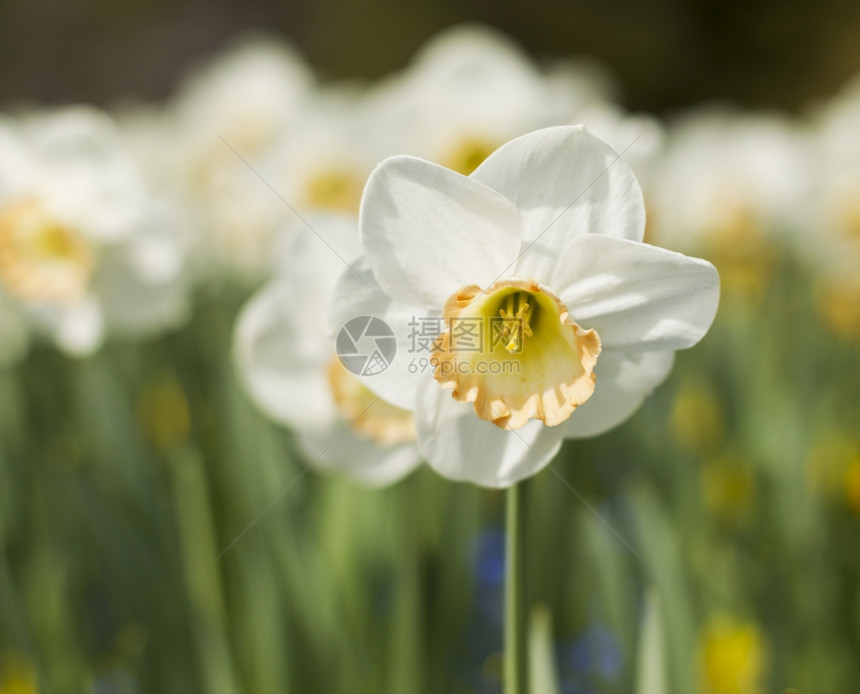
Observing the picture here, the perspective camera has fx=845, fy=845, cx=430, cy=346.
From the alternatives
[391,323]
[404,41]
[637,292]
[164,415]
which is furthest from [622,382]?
[404,41]

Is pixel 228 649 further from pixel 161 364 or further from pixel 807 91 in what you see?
pixel 807 91

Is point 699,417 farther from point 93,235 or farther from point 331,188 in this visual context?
point 93,235

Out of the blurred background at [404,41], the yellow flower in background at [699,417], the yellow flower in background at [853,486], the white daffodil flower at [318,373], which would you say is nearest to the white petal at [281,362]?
the white daffodil flower at [318,373]

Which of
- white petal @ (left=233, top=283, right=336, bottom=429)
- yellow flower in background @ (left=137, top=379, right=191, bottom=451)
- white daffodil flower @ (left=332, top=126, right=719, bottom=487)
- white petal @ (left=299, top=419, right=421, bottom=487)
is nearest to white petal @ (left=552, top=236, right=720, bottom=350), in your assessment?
white daffodil flower @ (left=332, top=126, right=719, bottom=487)

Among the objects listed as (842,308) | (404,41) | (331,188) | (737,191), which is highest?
(404,41)

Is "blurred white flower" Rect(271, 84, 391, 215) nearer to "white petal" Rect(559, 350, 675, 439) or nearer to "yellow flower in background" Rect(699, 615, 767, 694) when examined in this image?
"yellow flower in background" Rect(699, 615, 767, 694)
